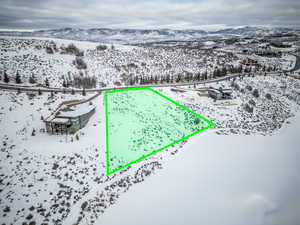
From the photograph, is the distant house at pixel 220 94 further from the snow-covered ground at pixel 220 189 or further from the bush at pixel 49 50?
the bush at pixel 49 50

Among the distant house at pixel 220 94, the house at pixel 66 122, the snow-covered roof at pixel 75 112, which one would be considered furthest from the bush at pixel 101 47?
the house at pixel 66 122

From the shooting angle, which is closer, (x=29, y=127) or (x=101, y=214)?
(x=101, y=214)

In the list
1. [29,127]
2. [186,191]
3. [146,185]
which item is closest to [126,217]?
[146,185]

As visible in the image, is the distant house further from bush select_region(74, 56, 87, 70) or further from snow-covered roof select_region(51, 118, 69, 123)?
bush select_region(74, 56, 87, 70)

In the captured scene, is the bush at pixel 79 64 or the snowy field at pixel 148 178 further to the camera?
the bush at pixel 79 64

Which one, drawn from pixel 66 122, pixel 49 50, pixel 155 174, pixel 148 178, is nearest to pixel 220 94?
pixel 155 174

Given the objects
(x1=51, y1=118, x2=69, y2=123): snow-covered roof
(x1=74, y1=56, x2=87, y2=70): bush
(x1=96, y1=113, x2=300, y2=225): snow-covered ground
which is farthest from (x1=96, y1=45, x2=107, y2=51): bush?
(x1=96, y1=113, x2=300, y2=225): snow-covered ground

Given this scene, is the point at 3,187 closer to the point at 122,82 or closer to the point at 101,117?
the point at 101,117

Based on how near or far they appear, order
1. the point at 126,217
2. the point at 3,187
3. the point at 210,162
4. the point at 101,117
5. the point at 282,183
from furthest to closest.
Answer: the point at 101,117 < the point at 210,162 < the point at 282,183 < the point at 3,187 < the point at 126,217

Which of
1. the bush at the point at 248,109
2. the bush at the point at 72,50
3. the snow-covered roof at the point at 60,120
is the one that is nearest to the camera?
the snow-covered roof at the point at 60,120

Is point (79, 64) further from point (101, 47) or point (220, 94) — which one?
point (220, 94)

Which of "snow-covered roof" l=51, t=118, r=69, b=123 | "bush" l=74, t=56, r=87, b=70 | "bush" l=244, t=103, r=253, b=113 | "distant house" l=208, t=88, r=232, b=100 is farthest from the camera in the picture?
"bush" l=74, t=56, r=87, b=70
